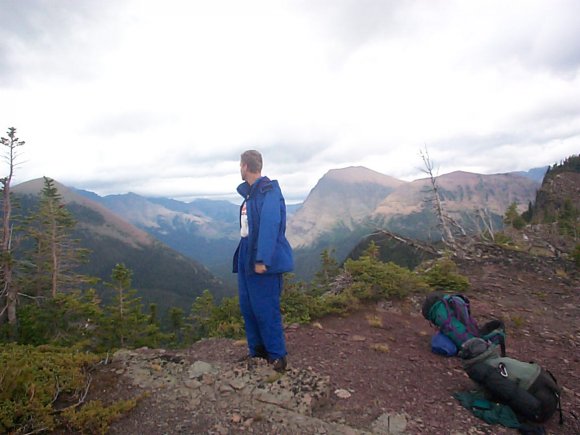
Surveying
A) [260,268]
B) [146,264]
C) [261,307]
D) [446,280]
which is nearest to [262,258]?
[260,268]

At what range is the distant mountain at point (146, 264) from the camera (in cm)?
14325

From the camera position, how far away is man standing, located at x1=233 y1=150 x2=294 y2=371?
382 centimetres

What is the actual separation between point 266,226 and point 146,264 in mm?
180956

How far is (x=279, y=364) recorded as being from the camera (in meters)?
4.07

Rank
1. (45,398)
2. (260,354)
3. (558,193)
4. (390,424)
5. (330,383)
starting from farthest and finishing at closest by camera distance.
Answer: (558,193) → (260,354) → (330,383) → (390,424) → (45,398)

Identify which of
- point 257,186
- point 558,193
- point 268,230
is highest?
point 558,193

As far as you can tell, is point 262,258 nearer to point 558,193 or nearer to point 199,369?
point 199,369

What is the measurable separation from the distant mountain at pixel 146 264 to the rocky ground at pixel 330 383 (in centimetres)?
12861

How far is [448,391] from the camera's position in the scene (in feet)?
13.0

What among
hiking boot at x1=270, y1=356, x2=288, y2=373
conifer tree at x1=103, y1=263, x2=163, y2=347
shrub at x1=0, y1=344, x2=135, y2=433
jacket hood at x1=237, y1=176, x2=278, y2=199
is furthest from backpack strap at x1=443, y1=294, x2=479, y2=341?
conifer tree at x1=103, y1=263, x2=163, y2=347

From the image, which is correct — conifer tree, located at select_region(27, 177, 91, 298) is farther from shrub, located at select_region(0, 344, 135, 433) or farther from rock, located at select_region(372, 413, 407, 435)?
rock, located at select_region(372, 413, 407, 435)

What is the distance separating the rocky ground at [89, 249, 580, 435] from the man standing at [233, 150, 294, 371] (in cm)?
40

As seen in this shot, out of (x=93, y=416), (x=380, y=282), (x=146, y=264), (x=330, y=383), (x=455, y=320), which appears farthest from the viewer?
(x=146, y=264)

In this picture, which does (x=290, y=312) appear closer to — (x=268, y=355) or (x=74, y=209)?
(x=268, y=355)
